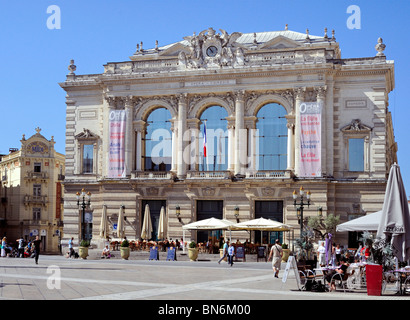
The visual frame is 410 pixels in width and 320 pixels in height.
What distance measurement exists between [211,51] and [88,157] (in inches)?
584

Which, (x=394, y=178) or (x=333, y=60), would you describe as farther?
(x=333, y=60)

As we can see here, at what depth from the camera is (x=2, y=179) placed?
321 ft

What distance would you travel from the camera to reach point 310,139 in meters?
55.3

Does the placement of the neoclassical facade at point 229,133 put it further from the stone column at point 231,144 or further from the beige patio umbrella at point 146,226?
the beige patio umbrella at point 146,226

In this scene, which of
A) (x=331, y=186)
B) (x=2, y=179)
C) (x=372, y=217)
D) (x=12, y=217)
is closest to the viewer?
(x=372, y=217)

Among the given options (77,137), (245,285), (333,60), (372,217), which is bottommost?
(245,285)

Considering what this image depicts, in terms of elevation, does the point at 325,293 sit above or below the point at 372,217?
below

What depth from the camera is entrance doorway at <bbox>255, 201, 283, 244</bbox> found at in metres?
56.3

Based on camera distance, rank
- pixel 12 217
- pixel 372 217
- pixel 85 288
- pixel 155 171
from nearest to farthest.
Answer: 1. pixel 85 288
2. pixel 372 217
3. pixel 155 171
4. pixel 12 217

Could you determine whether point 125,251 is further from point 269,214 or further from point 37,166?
point 37,166

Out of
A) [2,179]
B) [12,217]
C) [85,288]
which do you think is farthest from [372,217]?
[2,179]

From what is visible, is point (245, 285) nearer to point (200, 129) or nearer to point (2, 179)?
point (200, 129)

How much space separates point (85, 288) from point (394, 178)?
39.8 ft

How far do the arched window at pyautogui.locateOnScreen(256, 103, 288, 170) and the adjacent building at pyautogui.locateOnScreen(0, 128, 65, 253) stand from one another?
43625 mm
